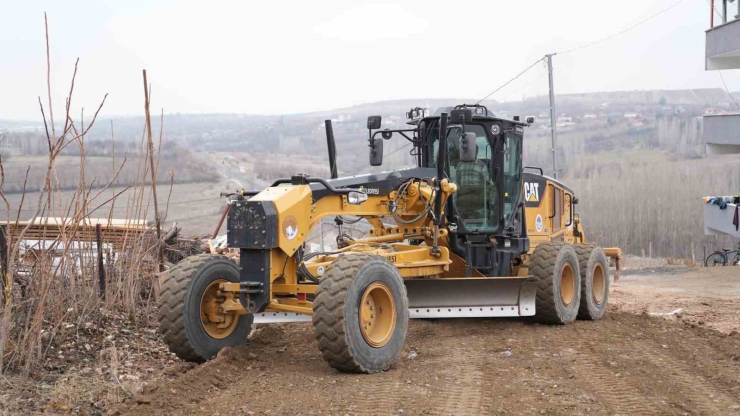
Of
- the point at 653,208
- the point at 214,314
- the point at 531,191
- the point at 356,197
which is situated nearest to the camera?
the point at 214,314

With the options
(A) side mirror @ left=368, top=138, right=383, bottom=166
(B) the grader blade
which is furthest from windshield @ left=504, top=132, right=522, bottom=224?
(A) side mirror @ left=368, top=138, right=383, bottom=166

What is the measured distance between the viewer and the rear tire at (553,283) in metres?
11.1

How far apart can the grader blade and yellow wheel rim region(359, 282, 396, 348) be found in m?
1.81

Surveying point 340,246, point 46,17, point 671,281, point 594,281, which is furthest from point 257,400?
point 671,281

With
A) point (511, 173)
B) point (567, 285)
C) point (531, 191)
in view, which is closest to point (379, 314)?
point (511, 173)

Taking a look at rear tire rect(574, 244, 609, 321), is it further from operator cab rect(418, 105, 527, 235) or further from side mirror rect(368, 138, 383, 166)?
side mirror rect(368, 138, 383, 166)

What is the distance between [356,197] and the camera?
30.2 feet

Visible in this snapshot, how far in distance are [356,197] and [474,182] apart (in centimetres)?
274

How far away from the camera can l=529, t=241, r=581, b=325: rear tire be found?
11102 mm

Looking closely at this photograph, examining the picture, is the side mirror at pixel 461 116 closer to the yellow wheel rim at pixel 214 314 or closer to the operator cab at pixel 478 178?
the operator cab at pixel 478 178

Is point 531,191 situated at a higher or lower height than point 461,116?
lower

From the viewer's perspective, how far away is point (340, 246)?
1103 centimetres

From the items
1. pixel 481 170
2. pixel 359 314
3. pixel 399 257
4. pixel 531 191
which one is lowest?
pixel 359 314

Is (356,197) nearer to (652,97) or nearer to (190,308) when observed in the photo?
(190,308)
